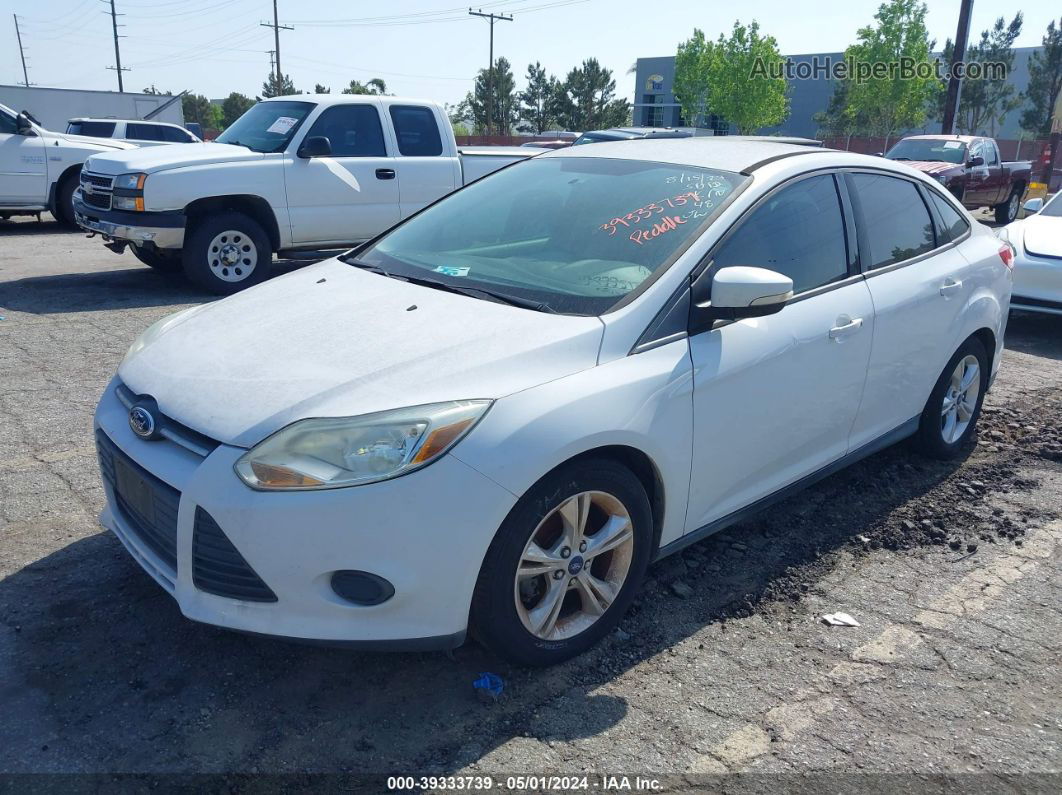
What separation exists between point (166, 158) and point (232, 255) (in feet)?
3.49

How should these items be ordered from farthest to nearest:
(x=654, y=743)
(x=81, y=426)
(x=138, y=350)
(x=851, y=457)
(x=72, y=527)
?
1. (x=81, y=426)
2. (x=851, y=457)
3. (x=72, y=527)
4. (x=138, y=350)
5. (x=654, y=743)

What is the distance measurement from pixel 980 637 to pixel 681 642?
1.12 meters

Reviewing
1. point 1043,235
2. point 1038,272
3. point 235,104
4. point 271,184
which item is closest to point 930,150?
point 1043,235

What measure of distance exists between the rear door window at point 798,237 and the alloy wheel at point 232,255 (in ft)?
21.1

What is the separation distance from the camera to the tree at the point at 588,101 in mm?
68500

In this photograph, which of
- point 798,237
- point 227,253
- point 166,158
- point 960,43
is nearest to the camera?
point 798,237

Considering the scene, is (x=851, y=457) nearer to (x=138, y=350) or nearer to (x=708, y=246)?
(x=708, y=246)

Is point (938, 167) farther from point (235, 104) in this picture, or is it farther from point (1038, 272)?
point (235, 104)

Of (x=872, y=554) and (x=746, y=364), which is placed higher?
(x=746, y=364)

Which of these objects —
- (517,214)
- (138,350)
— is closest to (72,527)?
(138,350)

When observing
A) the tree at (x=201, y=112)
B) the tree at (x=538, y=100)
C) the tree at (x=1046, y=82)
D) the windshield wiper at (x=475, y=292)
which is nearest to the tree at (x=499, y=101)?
the tree at (x=538, y=100)

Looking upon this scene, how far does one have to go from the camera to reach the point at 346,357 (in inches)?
112

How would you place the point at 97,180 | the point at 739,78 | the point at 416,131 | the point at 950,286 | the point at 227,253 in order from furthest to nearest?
the point at 739,78 → the point at 416,131 → the point at 227,253 → the point at 97,180 → the point at 950,286

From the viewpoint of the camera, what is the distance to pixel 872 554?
3871mm
